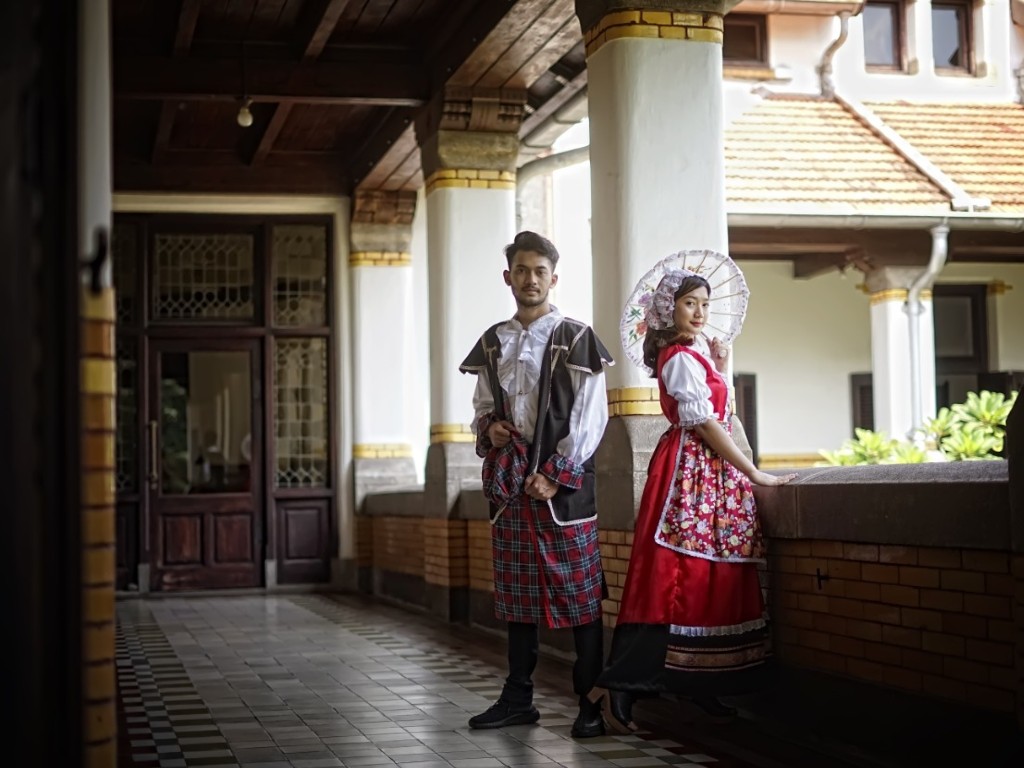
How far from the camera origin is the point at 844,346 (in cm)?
1567

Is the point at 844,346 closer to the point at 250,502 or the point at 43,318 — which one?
the point at 250,502

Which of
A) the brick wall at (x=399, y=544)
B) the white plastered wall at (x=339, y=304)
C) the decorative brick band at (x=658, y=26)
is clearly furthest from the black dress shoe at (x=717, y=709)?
the white plastered wall at (x=339, y=304)

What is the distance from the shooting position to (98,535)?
10.7 feet

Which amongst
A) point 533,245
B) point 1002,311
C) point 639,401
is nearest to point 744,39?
point 1002,311

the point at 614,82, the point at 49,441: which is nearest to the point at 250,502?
the point at 614,82

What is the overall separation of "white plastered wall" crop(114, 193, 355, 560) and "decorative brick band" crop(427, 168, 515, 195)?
3.61m

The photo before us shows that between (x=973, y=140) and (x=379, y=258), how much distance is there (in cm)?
551

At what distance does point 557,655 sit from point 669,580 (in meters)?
2.62

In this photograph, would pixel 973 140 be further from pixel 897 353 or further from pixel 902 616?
pixel 902 616

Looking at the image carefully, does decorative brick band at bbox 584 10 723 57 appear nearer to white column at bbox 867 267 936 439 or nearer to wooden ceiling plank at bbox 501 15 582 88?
wooden ceiling plank at bbox 501 15 582 88

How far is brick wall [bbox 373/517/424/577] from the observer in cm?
1158

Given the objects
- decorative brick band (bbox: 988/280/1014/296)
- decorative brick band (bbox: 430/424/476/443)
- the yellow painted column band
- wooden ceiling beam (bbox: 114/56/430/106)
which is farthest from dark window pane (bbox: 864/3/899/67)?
the yellow painted column band

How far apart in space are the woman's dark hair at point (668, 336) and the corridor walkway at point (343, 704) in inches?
52.6

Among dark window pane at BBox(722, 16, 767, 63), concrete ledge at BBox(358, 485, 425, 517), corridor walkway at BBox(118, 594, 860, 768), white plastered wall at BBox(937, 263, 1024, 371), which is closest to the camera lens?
corridor walkway at BBox(118, 594, 860, 768)
